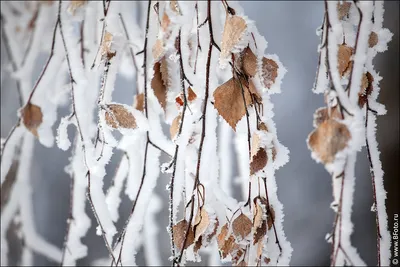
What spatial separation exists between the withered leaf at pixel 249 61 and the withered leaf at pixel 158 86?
137 millimetres

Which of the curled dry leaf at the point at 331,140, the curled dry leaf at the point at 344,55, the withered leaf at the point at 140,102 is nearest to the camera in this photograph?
the curled dry leaf at the point at 331,140

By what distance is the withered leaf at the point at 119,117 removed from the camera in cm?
59

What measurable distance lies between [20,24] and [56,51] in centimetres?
48

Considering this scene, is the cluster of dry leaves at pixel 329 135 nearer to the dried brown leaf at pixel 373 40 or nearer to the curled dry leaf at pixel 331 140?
the curled dry leaf at pixel 331 140

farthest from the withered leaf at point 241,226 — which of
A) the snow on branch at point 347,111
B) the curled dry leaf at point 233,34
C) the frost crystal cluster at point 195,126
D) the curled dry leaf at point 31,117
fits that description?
the curled dry leaf at point 31,117

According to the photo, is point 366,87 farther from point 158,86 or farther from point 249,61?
point 158,86

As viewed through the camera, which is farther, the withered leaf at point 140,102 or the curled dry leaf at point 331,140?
the withered leaf at point 140,102

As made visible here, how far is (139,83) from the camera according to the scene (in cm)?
82

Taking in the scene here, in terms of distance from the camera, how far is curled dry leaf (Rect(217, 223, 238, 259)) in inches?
22.9

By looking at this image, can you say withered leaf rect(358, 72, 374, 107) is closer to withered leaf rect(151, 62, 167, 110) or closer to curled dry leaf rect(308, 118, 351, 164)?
curled dry leaf rect(308, 118, 351, 164)

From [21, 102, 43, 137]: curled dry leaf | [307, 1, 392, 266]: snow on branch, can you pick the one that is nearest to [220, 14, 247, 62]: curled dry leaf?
[307, 1, 392, 266]: snow on branch

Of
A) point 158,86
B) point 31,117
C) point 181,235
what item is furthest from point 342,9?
point 31,117

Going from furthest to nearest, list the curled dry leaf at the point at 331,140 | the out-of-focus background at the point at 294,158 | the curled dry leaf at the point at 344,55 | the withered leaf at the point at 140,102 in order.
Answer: the out-of-focus background at the point at 294,158, the withered leaf at the point at 140,102, the curled dry leaf at the point at 344,55, the curled dry leaf at the point at 331,140

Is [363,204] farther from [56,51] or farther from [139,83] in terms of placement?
[56,51]
